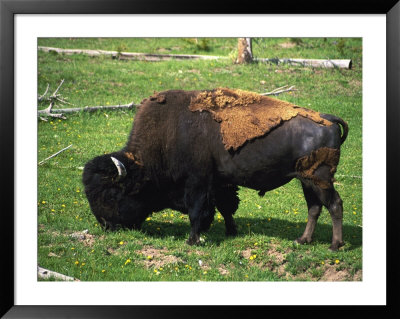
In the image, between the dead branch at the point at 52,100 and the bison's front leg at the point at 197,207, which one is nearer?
the bison's front leg at the point at 197,207

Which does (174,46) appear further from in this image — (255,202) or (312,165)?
(312,165)

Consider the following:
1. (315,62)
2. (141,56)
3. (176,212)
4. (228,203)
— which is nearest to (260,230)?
(228,203)

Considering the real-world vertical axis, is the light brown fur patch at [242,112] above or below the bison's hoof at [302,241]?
above

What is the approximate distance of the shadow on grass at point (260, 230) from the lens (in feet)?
27.9

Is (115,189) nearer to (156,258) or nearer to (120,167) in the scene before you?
(120,167)

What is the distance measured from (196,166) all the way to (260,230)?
1.70 metres

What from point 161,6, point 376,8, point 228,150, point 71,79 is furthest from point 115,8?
point 71,79

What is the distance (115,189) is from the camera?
8.27 metres

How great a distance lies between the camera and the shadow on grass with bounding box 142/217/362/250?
8516mm

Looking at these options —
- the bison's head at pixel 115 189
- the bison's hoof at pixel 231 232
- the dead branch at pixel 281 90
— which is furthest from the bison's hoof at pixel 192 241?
the dead branch at pixel 281 90

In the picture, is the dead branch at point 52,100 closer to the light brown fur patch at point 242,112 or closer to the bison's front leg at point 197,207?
the light brown fur patch at point 242,112

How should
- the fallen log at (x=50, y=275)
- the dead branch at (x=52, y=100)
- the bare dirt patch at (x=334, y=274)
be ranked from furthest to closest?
the dead branch at (x=52, y=100) → the bare dirt patch at (x=334, y=274) → the fallen log at (x=50, y=275)

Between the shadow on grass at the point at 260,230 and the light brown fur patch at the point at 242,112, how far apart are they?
1663mm

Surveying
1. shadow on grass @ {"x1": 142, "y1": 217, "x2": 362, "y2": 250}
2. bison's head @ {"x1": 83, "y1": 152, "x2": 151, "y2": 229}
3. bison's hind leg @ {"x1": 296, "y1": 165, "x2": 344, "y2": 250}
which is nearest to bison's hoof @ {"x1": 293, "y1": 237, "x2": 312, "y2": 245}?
shadow on grass @ {"x1": 142, "y1": 217, "x2": 362, "y2": 250}
